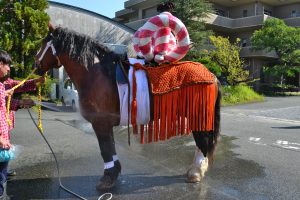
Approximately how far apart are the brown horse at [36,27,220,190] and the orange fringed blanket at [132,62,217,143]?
438mm

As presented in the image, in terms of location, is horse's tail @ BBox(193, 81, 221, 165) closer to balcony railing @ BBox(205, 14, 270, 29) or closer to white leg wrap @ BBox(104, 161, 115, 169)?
white leg wrap @ BBox(104, 161, 115, 169)

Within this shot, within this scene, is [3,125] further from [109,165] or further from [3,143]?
[109,165]

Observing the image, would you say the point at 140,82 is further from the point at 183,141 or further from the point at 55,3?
the point at 55,3

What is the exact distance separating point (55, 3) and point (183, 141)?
15.4m

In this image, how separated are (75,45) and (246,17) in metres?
30.3

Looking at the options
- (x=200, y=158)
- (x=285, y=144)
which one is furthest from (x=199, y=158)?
(x=285, y=144)

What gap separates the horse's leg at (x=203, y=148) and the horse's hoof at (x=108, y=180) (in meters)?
0.96

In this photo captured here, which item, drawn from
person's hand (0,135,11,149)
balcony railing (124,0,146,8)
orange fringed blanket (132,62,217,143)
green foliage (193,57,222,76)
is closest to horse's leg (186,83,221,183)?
orange fringed blanket (132,62,217,143)

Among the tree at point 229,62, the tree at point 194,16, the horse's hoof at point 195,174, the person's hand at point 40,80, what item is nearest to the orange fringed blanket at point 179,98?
the horse's hoof at point 195,174

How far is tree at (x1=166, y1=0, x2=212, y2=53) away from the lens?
2527cm

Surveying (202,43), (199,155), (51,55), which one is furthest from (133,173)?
(202,43)

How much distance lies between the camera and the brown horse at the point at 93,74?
410 cm

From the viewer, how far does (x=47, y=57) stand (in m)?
4.16

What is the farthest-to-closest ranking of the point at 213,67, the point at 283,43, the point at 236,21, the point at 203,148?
the point at 236,21 < the point at 283,43 < the point at 213,67 < the point at 203,148
